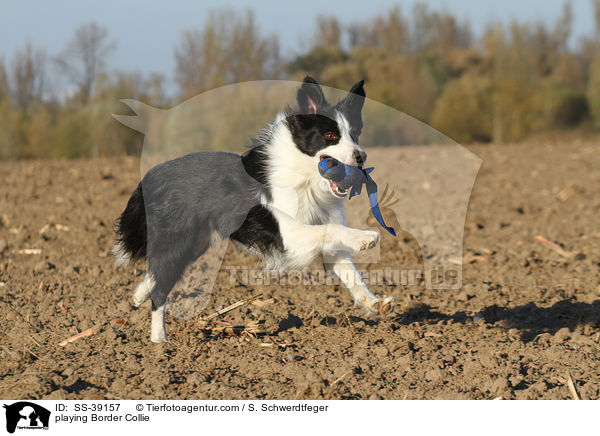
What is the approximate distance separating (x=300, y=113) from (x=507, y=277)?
3252mm

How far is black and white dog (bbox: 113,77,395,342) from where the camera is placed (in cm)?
415

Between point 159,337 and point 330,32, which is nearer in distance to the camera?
point 159,337

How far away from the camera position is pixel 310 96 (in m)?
4.16

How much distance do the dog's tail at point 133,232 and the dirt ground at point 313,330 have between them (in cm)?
48

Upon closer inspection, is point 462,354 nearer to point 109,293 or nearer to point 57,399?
point 57,399

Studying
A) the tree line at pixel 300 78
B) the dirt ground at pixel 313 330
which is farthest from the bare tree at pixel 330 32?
A: the dirt ground at pixel 313 330

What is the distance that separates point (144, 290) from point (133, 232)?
1.65 ft

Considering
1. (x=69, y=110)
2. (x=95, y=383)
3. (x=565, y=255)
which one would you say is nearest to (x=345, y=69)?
(x=69, y=110)

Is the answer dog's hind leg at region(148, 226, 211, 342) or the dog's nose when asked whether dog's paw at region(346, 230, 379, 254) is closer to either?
the dog's nose

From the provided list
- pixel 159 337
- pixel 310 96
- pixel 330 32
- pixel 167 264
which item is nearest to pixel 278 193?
pixel 310 96
